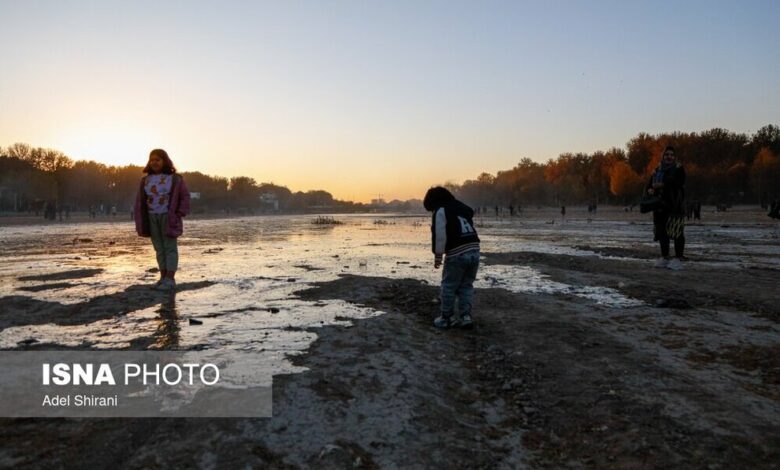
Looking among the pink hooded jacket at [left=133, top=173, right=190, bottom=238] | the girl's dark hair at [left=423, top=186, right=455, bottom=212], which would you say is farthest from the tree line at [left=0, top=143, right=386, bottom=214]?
the girl's dark hair at [left=423, top=186, right=455, bottom=212]

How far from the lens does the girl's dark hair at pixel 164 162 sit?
7.34 meters

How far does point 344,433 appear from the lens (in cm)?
282

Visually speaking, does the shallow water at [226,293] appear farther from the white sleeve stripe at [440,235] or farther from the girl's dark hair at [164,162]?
the girl's dark hair at [164,162]

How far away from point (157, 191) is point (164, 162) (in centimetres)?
48

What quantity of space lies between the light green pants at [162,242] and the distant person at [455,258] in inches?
173

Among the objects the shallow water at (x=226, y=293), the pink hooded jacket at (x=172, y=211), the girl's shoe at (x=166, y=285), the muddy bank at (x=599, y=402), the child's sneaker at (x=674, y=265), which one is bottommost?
the muddy bank at (x=599, y=402)

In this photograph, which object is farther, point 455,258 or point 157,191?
point 157,191

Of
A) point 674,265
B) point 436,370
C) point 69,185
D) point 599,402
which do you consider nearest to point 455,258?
point 436,370

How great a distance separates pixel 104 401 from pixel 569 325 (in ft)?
15.2

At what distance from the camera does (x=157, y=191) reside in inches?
290

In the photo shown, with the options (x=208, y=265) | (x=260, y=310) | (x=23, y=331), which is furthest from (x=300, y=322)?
(x=208, y=265)

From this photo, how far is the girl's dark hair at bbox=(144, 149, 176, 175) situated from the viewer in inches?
289

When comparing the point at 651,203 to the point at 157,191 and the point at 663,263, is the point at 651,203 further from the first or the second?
the point at 157,191

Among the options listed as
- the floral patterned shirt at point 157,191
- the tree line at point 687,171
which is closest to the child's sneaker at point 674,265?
the floral patterned shirt at point 157,191
